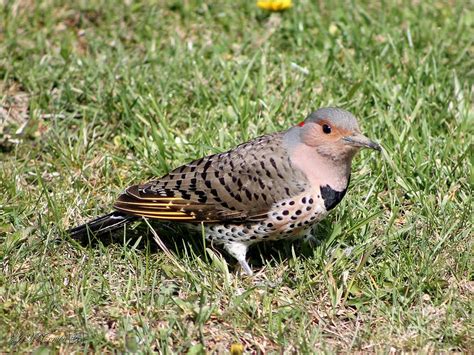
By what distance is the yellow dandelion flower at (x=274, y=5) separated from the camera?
25.0ft

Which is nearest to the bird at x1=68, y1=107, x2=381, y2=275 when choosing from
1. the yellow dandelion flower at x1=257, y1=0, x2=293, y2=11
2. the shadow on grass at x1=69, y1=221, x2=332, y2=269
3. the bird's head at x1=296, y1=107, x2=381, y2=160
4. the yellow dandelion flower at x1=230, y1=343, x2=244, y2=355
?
the bird's head at x1=296, y1=107, x2=381, y2=160

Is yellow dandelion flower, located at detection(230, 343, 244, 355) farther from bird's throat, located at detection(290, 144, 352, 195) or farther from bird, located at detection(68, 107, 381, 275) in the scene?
bird's throat, located at detection(290, 144, 352, 195)

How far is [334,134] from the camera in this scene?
4977 millimetres

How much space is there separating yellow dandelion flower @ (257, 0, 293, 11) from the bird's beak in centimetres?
299

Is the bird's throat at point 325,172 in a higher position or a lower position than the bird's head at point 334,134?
lower

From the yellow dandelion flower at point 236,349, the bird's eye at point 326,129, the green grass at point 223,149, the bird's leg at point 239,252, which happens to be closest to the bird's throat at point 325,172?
the bird's eye at point 326,129

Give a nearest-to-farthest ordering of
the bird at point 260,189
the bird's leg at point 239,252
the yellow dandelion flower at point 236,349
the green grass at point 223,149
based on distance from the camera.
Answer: the yellow dandelion flower at point 236,349
the green grass at point 223,149
the bird at point 260,189
the bird's leg at point 239,252

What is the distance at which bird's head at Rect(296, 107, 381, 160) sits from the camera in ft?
16.2

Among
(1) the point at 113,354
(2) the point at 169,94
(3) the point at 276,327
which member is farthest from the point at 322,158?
(2) the point at 169,94

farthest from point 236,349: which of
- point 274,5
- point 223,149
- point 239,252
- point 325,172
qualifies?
point 274,5

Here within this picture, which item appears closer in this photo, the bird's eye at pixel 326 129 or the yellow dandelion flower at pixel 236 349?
the yellow dandelion flower at pixel 236 349

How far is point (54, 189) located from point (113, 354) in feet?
5.72

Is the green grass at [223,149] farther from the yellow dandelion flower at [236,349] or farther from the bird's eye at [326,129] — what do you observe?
the bird's eye at [326,129]

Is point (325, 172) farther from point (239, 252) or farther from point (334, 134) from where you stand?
point (239, 252)
